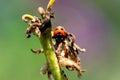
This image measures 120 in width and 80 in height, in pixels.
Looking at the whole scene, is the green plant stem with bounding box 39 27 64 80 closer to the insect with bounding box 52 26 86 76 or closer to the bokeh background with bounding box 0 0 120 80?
the insect with bounding box 52 26 86 76

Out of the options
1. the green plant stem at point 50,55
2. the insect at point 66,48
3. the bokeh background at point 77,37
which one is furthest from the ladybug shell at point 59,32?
the bokeh background at point 77,37

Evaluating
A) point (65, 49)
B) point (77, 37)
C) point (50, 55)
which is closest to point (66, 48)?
point (65, 49)

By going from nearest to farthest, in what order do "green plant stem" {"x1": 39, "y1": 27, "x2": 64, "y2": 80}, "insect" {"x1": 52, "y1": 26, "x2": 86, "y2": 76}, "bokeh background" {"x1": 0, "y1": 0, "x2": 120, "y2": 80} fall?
1. "green plant stem" {"x1": 39, "y1": 27, "x2": 64, "y2": 80}
2. "insect" {"x1": 52, "y1": 26, "x2": 86, "y2": 76}
3. "bokeh background" {"x1": 0, "y1": 0, "x2": 120, "y2": 80}

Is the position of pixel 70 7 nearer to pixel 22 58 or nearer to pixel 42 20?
pixel 22 58

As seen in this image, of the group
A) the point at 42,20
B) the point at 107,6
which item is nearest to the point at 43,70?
the point at 42,20

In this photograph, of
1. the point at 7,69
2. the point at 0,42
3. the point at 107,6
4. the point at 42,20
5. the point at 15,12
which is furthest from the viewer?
the point at 107,6

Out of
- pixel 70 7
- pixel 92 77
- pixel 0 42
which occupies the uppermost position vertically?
pixel 70 7

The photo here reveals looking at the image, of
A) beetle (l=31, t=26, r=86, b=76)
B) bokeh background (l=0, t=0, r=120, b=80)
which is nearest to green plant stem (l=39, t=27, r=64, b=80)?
beetle (l=31, t=26, r=86, b=76)

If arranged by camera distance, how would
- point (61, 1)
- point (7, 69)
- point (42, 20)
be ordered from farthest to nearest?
1. point (61, 1)
2. point (7, 69)
3. point (42, 20)
